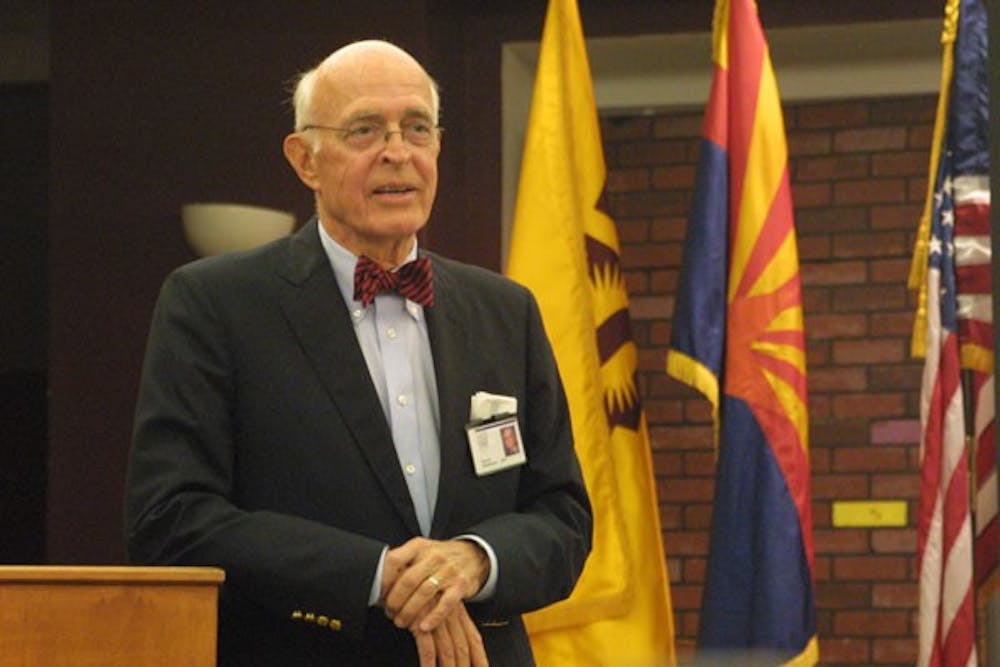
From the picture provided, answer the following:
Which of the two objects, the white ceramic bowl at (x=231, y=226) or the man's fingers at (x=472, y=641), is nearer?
the man's fingers at (x=472, y=641)

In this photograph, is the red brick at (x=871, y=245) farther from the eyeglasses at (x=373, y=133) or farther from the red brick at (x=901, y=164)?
the eyeglasses at (x=373, y=133)

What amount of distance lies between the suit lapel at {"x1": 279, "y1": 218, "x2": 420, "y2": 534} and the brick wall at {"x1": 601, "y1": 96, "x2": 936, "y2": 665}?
3545mm

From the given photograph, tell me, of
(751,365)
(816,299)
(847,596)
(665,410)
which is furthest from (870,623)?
(751,365)

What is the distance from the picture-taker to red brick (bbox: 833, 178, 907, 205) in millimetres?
5637

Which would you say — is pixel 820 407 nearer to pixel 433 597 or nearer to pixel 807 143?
pixel 807 143

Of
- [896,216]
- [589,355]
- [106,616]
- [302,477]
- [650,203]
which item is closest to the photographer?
[106,616]

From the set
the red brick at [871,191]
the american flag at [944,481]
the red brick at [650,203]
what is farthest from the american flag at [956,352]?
the red brick at [650,203]

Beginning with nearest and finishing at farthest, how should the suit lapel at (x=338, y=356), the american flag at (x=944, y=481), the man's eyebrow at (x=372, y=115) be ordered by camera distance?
1. the suit lapel at (x=338, y=356)
2. the man's eyebrow at (x=372, y=115)
3. the american flag at (x=944, y=481)

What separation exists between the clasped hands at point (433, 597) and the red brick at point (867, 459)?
3.78 meters

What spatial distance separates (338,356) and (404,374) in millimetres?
84

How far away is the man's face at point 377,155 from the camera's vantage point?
2.15 metres

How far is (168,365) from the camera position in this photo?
6.75 feet

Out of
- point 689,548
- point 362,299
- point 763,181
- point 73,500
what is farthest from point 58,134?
point 362,299

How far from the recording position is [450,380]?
2125mm
